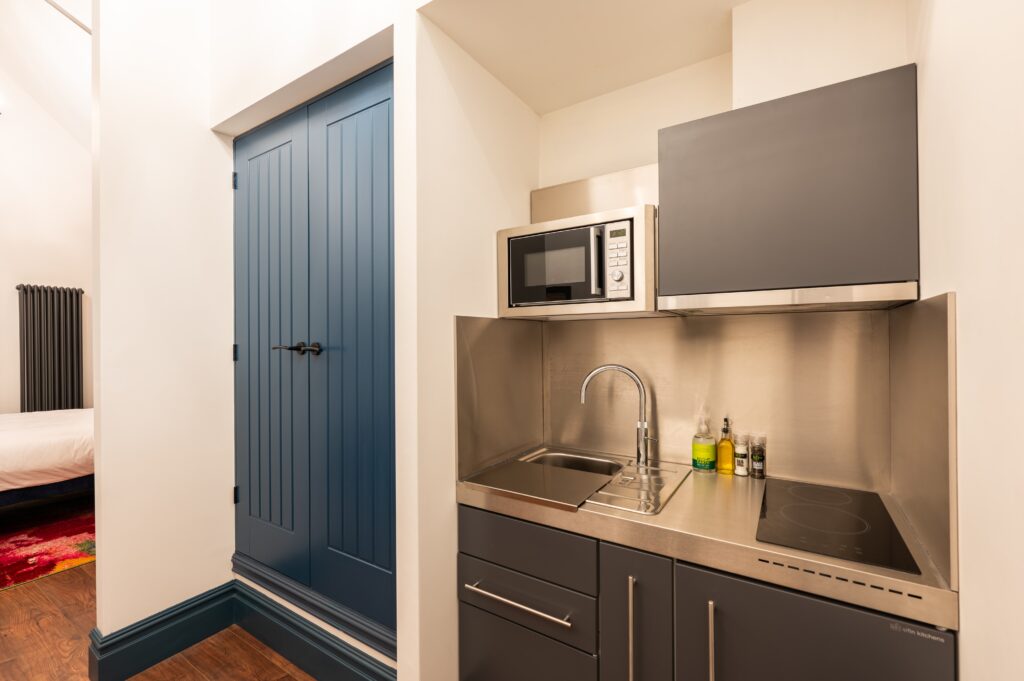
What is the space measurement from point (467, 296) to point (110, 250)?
1426 mm

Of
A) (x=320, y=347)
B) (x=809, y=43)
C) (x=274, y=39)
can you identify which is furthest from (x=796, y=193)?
(x=274, y=39)

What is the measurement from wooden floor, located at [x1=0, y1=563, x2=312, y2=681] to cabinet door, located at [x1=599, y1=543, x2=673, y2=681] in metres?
1.32

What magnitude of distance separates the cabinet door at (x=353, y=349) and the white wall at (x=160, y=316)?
0.63 meters

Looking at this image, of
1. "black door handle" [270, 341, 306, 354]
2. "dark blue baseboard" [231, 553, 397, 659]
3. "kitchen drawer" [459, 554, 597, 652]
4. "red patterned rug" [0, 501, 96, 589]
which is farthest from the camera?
"red patterned rug" [0, 501, 96, 589]

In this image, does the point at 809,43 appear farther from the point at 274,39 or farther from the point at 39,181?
the point at 39,181

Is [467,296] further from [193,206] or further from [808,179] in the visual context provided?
[193,206]

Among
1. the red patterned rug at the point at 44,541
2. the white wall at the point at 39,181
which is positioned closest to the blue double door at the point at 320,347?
the red patterned rug at the point at 44,541

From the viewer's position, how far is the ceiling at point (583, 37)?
1.34 m

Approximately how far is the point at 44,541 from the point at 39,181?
3579 millimetres

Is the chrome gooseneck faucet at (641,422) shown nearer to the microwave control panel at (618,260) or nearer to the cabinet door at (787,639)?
the microwave control panel at (618,260)

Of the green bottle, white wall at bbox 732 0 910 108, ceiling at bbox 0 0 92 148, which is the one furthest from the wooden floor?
ceiling at bbox 0 0 92 148

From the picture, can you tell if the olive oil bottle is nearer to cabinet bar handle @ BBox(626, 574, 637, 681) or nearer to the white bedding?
cabinet bar handle @ BBox(626, 574, 637, 681)

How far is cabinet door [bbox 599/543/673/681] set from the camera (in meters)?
1.11

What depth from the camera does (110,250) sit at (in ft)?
5.70
